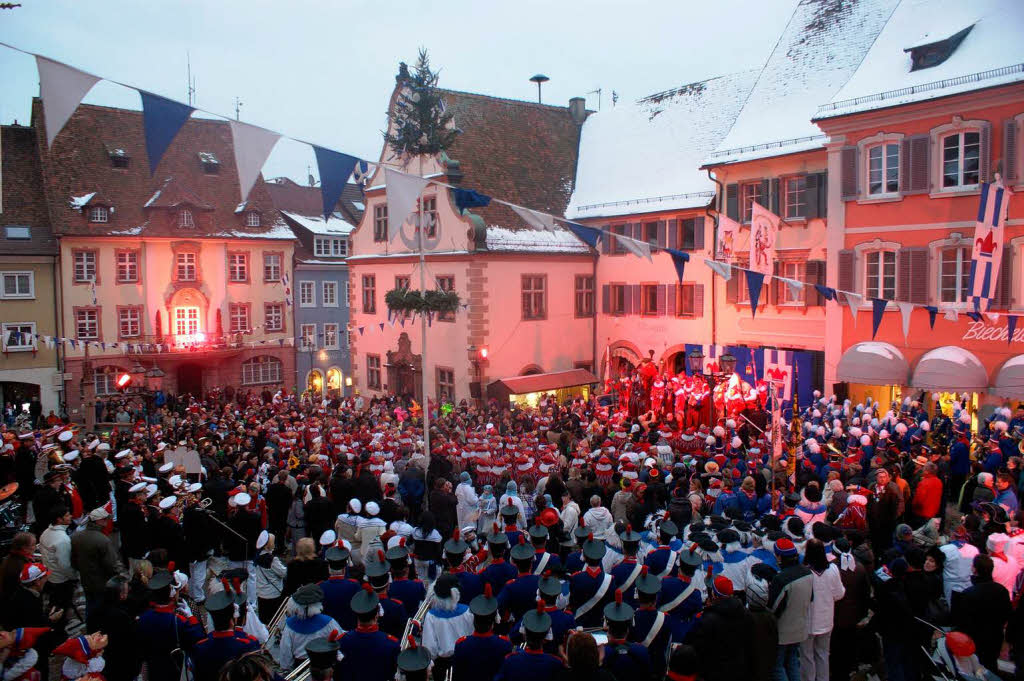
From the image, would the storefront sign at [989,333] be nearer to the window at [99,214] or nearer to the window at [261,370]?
the window at [261,370]

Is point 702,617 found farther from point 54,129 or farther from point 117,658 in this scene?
point 54,129

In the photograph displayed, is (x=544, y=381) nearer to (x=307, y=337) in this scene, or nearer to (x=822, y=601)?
(x=822, y=601)

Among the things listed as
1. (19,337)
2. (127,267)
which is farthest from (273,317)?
(19,337)

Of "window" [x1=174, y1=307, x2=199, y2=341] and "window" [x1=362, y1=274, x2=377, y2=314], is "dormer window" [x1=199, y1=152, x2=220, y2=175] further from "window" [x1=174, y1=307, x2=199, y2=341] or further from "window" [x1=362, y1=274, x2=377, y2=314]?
"window" [x1=362, y1=274, x2=377, y2=314]

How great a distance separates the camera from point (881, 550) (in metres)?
10.8

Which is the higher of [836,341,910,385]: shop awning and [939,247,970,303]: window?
[939,247,970,303]: window

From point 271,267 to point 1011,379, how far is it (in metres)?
34.4

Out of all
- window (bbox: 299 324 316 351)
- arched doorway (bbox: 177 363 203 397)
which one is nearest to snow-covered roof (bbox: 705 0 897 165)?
window (bbox: 299 324 316 351)

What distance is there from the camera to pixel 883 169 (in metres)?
19.9

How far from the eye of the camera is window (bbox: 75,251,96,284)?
3506 cm

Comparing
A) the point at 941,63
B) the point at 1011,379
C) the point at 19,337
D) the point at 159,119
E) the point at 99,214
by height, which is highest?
the point at 941,63

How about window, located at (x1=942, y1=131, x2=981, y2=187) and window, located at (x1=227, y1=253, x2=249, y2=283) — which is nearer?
window, located at (x1=942, y1=131, x2=981, y2=187)

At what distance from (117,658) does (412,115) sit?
65.1ft

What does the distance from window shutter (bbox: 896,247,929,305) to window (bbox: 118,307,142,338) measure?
32.8 metres
